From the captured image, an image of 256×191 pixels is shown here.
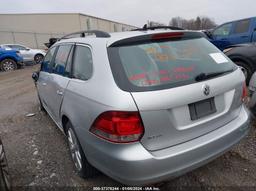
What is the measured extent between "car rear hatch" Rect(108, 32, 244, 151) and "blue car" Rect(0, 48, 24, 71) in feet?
42.6

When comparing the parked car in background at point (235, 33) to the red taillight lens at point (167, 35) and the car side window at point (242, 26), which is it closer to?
the car side window at point (242, 26)

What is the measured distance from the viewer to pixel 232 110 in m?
2.24

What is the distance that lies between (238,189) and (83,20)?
126ft

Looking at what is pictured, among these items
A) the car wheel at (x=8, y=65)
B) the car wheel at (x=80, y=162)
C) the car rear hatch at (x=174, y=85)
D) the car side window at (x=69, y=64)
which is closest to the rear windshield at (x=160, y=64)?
the car rear hatch at (x=174, y=85)

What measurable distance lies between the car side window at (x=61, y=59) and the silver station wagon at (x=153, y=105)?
0.58m

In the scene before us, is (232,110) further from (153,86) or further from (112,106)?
(112,106)

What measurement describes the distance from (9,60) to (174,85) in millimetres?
13752

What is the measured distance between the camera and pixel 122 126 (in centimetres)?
173

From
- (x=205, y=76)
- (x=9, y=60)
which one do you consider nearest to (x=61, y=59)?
(x=205, y=76)

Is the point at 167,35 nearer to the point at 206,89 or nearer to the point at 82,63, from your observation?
the point at 206,89

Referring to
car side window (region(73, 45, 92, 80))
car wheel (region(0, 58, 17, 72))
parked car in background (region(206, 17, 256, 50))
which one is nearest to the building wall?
car wheel (region(0, 58, 17, 72))

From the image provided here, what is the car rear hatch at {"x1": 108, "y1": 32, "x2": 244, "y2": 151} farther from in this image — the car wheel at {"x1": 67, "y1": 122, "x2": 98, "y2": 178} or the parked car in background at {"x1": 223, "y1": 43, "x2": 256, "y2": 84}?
the parked car in background at {"x1": 223, "y1": 43, "x2": 256, "y2": 84}

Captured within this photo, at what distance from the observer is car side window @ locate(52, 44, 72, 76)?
2932 millimetres

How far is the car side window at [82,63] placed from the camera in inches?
87.8
